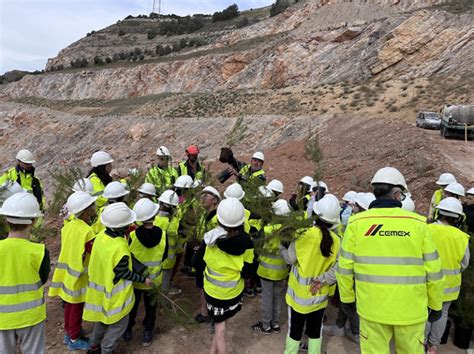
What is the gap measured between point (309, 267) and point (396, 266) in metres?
0.90

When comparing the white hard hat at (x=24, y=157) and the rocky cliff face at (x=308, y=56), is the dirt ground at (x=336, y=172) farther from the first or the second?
the rocky cliff face at (x=308, y=56)

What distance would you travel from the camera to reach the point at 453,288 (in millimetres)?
3717

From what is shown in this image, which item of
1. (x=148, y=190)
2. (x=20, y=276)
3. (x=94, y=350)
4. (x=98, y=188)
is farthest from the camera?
(x=98, y=188)

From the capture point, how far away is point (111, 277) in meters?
3.36

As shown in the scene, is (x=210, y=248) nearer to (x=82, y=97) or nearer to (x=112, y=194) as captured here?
(x=112, y=194)

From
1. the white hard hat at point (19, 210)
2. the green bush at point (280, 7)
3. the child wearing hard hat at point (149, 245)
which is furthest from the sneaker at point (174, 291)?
the green bush at point (280, 7)

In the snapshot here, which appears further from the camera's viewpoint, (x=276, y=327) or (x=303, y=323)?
(x=276, y=327)

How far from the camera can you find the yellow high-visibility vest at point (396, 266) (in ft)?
8.89

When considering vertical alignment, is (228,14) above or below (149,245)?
above

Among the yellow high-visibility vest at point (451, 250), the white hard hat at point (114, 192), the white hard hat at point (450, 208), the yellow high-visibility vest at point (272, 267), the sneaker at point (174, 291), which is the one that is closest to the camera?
the yellow high-visibility vest at point (451, 250)

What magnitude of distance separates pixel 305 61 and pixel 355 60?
432 centimetres

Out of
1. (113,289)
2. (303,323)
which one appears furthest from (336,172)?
(113,289)

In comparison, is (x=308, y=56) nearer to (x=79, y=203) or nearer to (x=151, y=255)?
(x=151, y=255)

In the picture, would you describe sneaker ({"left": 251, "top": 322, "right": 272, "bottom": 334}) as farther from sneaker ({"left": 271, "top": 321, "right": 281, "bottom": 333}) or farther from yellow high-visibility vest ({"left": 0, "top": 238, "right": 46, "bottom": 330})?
yellow high-visibility vest ({"left": 0, "top": 238, "right": 46, "bottom": 330})
